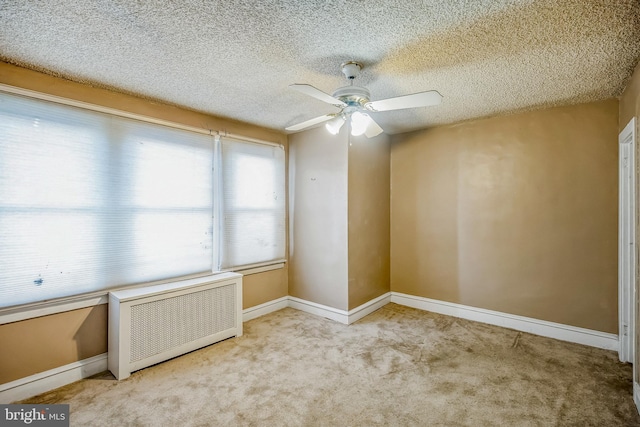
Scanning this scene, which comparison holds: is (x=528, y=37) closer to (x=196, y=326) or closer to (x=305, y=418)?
(x=305, y=418)

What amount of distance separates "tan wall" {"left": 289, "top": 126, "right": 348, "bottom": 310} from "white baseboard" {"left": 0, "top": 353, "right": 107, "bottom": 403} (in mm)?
2262

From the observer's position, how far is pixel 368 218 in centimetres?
400

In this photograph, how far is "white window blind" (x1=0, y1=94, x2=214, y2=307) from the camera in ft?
7.34

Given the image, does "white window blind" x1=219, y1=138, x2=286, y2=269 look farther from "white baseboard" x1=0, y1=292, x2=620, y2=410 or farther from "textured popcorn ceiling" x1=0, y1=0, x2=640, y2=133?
"textured popcorn ceiling" x1=0, y1=0, x2=640, y2=133

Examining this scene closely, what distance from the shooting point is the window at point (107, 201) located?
7.38 feet

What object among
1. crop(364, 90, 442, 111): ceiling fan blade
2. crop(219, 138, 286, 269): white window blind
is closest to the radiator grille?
crop(219, 138, 286, 269): white window blind

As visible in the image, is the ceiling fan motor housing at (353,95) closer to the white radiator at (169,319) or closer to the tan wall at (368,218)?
the tan wall at (368,218)

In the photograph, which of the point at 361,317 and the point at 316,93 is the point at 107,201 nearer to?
the point at 316,93

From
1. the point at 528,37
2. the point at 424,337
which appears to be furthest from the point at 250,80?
the point at 424,337

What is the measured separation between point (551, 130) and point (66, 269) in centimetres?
473

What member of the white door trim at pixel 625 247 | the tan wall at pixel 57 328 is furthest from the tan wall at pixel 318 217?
the white door trim at pixel 625 247

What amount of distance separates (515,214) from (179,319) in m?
3.69

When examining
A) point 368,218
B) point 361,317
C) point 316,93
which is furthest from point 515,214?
point 316,93

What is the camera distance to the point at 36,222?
7.59 feet
